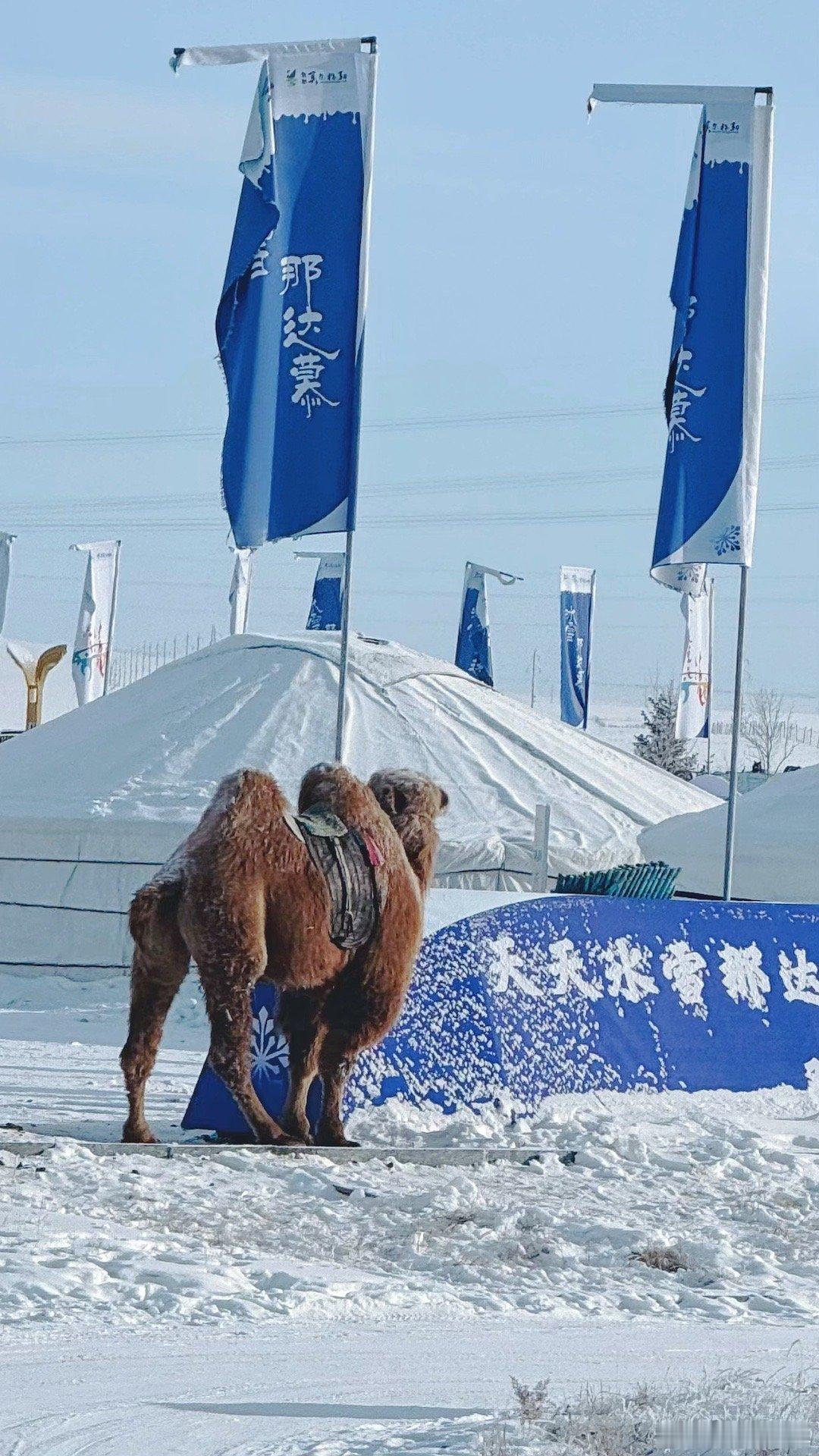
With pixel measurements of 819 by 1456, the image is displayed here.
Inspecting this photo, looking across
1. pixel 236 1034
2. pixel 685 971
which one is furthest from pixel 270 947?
pixel 685 971

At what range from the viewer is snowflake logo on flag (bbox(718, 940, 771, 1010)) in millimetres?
8922

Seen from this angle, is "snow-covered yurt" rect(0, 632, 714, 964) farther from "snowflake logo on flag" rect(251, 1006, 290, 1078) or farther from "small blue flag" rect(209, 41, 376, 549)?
"snowflake logo on flag" rect(251, 1006, 290, 1078)

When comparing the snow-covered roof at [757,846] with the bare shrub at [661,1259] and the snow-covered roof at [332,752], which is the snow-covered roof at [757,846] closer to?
the snow-covered roof at [332,752]

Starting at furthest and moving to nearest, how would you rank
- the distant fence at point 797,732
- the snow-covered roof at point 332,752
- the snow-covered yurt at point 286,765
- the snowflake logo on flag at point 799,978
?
1. the distant fence at point 797,732
2. the snow-covered roof at point 332,752
3. the snow-covered yurt at point 286,765
4. the snowflake logo on flag at point 799,978

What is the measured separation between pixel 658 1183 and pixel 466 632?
1929 cm

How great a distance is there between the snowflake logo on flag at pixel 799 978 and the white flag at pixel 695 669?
19.5 metres

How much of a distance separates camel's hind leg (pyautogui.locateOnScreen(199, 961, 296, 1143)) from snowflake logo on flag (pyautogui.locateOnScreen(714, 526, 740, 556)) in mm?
4935

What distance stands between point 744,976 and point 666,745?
49929 mm

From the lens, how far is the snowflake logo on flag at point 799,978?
9.09 m

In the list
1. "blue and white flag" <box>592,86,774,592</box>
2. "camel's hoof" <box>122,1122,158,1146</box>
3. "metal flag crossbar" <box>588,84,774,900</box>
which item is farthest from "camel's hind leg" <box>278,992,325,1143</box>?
"blue and white flag" <box>592,86,774,592</box>

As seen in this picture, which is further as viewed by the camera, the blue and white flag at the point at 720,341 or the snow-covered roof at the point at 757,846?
the snow-covered roof at the point at 757,846

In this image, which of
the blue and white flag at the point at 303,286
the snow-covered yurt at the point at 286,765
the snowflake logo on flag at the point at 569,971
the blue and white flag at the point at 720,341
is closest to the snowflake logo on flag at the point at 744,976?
the snowflake logo on flag at the point at 569,971

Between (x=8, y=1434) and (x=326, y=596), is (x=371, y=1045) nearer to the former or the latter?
(x=8, y=1434)

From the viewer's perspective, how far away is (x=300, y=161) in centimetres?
1066
